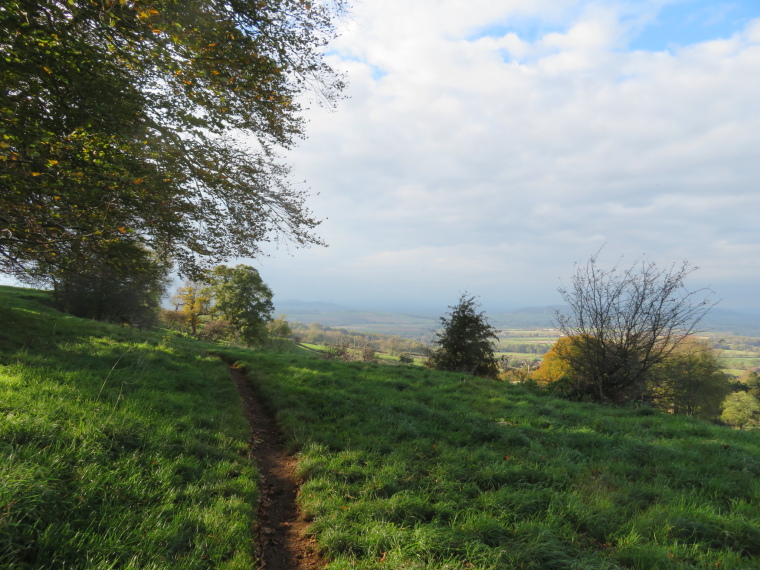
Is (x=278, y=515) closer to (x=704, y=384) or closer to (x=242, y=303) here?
(x=242, y=303)

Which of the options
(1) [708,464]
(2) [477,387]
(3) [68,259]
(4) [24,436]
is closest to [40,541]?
(4) [24,436]

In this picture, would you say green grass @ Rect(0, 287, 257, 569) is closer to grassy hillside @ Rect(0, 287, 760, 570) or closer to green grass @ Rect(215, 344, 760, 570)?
grassy hillside @ Rect(0, 287, 760, 570)

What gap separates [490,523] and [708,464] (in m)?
5.74

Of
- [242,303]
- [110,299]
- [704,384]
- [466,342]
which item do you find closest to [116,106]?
[466,342]

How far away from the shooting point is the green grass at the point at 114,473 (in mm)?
2869

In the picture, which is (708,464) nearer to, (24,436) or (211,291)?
(24,436)

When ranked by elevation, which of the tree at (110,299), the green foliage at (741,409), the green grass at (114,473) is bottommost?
the green foliage at (741,409)

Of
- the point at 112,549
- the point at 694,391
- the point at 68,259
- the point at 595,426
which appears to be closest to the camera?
the point at 112,549

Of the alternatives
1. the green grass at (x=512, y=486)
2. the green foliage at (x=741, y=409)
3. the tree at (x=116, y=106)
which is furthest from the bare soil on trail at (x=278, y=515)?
the green foliage at (x=741, y=409)

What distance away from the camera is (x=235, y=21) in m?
6.74

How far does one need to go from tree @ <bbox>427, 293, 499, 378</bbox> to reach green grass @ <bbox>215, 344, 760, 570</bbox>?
39.1 feet

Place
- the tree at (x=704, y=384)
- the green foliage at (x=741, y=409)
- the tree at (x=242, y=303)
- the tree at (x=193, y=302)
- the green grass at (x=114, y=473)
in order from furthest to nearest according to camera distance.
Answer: the tree at (x=193, y=302), the tree at (x=242, y=303), the green foliage at (x=741, y=409), the tree at (x=704, y=384), the green grass at (x=114, y=473)

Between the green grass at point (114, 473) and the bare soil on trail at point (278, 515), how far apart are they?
0.25 metres

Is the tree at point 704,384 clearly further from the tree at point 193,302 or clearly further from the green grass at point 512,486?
the tree at point 193,302
